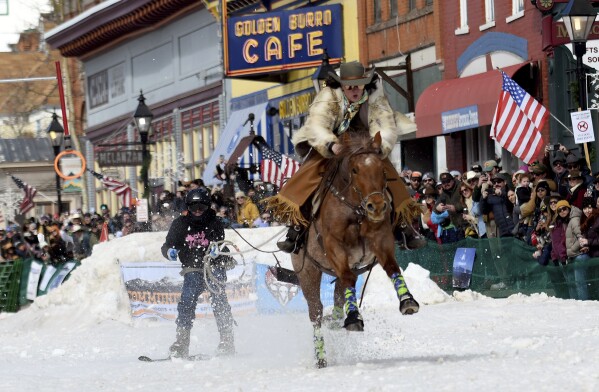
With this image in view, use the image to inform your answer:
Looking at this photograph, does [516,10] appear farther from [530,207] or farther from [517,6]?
[530,207]

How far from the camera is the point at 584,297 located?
18.4 m

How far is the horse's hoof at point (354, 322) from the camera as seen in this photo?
39.8ft

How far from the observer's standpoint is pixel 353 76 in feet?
42.8

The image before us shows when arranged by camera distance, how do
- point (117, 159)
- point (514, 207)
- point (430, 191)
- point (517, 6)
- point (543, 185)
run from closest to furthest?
point (543, 185), point (514, 207), point (430, 191), point (517, 6), point (117, 159)

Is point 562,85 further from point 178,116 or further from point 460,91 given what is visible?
point 178,116

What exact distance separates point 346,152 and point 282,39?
2437 cm

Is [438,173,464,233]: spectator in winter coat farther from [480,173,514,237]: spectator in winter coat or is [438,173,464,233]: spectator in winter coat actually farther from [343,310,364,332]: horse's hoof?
[343,310,364,332]: horse's hoof

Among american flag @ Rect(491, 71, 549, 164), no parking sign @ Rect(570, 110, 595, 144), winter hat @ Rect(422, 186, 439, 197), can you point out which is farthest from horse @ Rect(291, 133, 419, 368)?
winter hat @ Rect(422, 186, 439, 197)

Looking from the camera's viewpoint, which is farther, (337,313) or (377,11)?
(377,11)

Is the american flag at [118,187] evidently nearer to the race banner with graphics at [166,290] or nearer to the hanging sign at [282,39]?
the hanging sign at [282,39]

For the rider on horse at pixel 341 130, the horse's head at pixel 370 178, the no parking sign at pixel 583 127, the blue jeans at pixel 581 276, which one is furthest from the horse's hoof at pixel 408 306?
the no parking sign at pixel 583 127

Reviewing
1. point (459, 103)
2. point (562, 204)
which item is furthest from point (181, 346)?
point (459, 103)

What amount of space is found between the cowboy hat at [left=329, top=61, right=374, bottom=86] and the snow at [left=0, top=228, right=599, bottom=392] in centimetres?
225

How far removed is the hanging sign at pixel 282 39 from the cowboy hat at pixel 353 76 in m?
22.5
